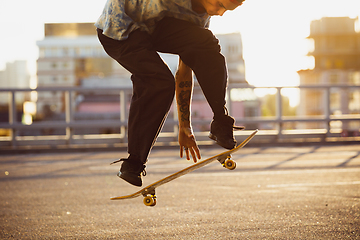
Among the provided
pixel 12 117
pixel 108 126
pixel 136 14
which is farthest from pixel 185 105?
pixel 12 117

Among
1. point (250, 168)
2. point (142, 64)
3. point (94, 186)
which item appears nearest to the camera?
point (142, 64)

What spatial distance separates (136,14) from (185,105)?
2.04ft

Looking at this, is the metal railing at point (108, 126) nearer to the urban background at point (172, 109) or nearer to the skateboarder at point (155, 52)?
the urban background at point (172, 109)

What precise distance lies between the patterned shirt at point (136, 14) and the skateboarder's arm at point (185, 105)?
1.23 feet

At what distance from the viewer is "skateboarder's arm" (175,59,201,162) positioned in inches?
114

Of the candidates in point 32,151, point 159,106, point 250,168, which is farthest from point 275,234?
point 32,151

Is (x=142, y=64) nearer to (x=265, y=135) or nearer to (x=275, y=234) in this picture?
(x=275, y=234)

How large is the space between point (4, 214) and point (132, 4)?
1927 mm

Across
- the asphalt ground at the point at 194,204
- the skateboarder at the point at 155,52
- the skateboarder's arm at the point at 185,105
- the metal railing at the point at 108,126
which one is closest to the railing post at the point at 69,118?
the metal railing at the point at 108,126

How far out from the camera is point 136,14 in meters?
2.56

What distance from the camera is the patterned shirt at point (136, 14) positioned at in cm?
251

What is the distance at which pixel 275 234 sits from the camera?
A: 2799 mm

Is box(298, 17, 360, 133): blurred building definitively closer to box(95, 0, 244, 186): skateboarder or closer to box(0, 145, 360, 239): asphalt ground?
box(0, 145, 360, 239): asphalt ground

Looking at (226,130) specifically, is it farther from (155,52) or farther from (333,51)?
(333,51)
